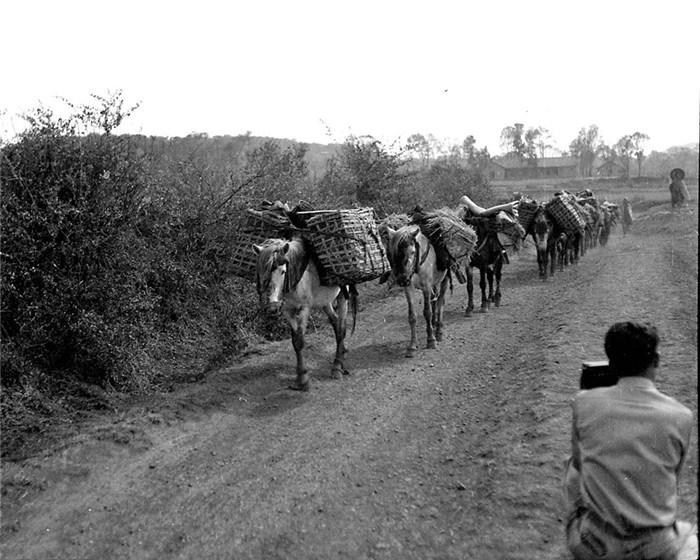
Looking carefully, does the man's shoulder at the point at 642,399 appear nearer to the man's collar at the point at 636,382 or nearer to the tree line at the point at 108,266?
the man's collar at the point at 636,382

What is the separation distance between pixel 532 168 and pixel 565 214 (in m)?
63.6

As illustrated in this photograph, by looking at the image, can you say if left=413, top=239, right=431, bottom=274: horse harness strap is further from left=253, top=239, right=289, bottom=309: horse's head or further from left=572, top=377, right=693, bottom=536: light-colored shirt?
left=572, top=377, right=693, bottom=536: light-colored shirt

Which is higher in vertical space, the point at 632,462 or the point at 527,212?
the point at 527,212

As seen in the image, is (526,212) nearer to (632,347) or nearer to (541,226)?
(541,226)

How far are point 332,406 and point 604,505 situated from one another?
188 inches

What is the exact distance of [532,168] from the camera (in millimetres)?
77875

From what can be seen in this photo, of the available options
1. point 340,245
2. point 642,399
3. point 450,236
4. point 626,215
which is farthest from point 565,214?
point 626,215

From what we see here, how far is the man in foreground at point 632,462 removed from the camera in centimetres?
262

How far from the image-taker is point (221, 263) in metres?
9.96

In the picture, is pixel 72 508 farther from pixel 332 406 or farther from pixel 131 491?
pixel 332 406

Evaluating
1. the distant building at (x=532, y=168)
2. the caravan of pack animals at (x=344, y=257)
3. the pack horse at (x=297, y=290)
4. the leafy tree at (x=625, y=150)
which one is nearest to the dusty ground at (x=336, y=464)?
the pack horse at (x=297, y=290)

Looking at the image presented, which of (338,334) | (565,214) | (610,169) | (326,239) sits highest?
(610,169)

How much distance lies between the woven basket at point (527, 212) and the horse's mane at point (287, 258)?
12227 mm

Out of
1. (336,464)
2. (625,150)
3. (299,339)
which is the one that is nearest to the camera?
(336,464)
